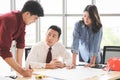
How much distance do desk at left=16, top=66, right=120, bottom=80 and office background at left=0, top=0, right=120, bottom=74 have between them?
202cm

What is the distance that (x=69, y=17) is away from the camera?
Answer: 5059mm

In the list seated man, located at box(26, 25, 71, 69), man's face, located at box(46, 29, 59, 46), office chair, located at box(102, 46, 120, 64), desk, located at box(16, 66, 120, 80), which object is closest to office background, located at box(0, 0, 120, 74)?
office chair, located at box(102, 46, 120, 64)

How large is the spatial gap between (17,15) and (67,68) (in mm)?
915

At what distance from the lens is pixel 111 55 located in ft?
10.5

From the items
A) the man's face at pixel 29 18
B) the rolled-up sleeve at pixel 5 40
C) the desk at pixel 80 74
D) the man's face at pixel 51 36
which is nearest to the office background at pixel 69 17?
the man's face at pixel 51 36

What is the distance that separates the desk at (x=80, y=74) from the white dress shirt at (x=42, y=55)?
0.18 meters

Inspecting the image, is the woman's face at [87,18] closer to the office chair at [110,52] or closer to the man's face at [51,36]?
the man's face at [51,36]

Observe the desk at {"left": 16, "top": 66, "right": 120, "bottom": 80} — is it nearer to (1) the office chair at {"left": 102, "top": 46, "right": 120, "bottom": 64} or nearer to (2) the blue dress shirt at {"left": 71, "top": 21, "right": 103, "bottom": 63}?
(2) the blue dress shirt at {"left": 71, "top": 21, "right": 103, "bottom": 63}

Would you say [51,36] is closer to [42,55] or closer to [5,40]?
[42,55]

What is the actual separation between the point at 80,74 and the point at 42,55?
0.70 meters

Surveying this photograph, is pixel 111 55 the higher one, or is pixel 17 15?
pixel 17 15

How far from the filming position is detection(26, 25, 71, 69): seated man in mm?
2744

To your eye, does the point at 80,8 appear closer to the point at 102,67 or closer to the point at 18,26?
the point at 102,67

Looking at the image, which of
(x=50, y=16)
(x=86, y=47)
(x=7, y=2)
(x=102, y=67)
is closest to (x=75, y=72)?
(x=102, y=67)
